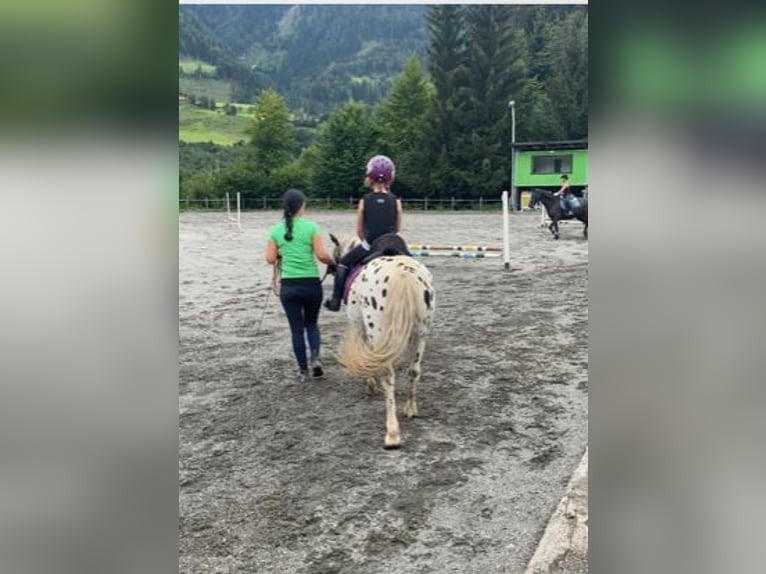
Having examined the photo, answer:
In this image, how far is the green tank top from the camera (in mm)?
3836

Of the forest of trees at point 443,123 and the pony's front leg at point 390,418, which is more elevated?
the forest of trees at point 443,123

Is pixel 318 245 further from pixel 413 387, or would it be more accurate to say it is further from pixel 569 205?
pixel 569 205

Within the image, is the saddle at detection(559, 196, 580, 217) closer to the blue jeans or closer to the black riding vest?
the blue jeans

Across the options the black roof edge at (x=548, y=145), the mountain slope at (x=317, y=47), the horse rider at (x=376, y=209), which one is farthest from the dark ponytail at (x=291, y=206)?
the mountain slope at (x=317, y=47)

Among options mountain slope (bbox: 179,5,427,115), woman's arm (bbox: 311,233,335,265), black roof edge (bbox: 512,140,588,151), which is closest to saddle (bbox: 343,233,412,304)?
woman's arm (bbox: 311,233,335,265)

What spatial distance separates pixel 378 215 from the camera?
3.58 metres

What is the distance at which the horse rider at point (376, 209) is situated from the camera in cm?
354

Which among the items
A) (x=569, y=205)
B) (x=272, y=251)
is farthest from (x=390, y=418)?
(x=569, y=205)

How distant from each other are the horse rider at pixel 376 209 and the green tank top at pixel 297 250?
0.96ft

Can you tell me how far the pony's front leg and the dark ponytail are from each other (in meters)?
1.18

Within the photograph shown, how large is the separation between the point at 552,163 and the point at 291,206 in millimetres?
20008

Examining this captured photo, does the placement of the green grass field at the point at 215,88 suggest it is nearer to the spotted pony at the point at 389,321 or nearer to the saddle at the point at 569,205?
the saddle at the point at 569,205
